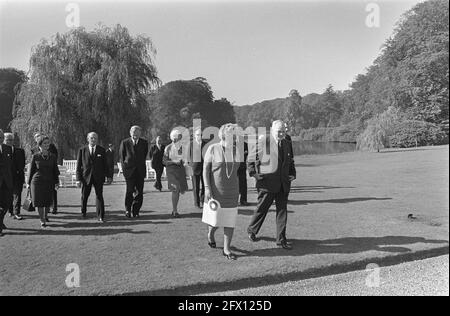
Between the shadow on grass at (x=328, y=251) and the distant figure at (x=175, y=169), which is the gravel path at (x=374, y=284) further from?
the distant figure at (x=175, y=169)

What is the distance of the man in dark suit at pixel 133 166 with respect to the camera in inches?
335

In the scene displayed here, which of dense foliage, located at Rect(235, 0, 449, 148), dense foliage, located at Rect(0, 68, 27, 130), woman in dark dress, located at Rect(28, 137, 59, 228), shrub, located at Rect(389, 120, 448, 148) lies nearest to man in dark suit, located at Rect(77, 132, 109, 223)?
woman in dark dress, located at Rect(28, 137, 59, 228)

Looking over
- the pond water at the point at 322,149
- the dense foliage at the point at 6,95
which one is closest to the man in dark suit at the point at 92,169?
the pond water at the point at 322,149

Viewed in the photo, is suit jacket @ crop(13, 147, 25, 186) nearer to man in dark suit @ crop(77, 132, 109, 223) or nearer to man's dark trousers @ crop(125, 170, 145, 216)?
man in dark suit @ crop(77, 132, 109, 223)

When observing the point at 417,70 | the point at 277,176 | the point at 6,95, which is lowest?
the point at 277,176

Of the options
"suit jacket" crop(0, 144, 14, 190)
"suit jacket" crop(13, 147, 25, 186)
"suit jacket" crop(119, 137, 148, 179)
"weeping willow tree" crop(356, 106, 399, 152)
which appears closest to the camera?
"suit jacket" crop(0, 144, 14, 190)

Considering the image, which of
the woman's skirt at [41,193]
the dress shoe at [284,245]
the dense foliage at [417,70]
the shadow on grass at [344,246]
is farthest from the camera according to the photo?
the dense foliage at [417,70]

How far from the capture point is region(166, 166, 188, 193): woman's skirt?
8.70m

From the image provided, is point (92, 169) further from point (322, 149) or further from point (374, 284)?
point (322, 149)

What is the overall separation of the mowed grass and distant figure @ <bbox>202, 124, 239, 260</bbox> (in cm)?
51

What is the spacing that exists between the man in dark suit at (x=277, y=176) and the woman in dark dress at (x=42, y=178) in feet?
13.9

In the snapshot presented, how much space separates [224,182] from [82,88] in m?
21.7

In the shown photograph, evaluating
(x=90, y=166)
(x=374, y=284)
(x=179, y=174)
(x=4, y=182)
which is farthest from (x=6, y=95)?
(x=374, y=284)

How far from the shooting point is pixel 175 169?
889cm
